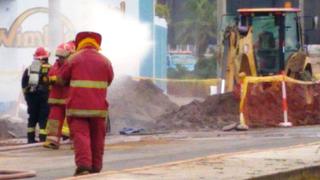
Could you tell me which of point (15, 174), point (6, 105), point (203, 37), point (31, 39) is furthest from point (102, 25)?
point (203, 37)

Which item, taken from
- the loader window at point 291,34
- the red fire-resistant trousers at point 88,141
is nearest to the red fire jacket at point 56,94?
the red fire-resistant trousers at point 88,141

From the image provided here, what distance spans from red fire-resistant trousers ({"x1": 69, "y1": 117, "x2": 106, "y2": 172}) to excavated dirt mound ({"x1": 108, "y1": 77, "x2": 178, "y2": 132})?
12.5m

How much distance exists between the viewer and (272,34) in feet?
91.1

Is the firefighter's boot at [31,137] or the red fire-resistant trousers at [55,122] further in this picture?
the firefighter's boot at [31,137]

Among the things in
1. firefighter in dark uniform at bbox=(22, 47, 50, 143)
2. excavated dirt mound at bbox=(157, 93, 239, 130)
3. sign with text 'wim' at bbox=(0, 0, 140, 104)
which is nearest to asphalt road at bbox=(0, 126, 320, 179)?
firefighter in dark uniform at bbox=(22, 47, 50, 143)

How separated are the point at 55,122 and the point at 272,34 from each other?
480 inches

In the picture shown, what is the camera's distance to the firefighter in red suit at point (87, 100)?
37.8 feet

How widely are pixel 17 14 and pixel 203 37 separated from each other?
5706 cm

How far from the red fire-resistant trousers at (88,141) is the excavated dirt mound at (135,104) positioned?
41.1 ft

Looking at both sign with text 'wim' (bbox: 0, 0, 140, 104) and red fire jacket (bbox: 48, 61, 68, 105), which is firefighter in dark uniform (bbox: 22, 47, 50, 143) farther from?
sign with text 'wim' (bbox: 0, 0, 140, 104)

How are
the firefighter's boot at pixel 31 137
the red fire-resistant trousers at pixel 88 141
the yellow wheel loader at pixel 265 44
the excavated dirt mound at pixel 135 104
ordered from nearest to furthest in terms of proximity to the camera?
1. the red fire-resistant trousers at pixel 88 141
2. the firefighter's boot at pixel 31 137
3. the excavated dirt mound at pixel 135 104
4. the yellow wheel loader at pixel 265 44

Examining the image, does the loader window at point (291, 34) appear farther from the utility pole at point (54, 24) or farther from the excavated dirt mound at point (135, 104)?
the utility pole at point (54, 24)

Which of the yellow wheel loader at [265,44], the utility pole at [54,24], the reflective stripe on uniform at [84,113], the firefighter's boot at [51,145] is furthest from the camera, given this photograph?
the yellow wheel loader at [265,44]

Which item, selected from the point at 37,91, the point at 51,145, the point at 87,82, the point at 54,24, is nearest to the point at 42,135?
the point at 37,91
